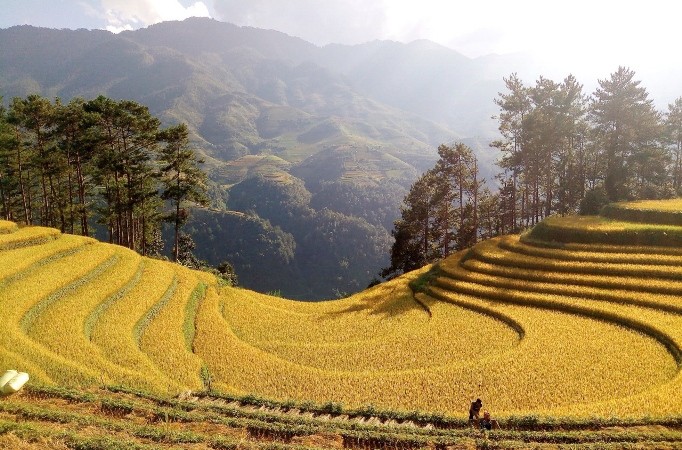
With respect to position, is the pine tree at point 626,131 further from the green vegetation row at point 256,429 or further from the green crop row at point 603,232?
the green vegetation row at point 256,429

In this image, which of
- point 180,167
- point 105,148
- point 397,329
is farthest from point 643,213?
point 105,148

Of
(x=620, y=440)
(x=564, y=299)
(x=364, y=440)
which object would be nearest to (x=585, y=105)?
(x=564, y=299)

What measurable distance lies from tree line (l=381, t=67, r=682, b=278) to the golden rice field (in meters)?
15.8

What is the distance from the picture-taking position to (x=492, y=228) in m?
69.8

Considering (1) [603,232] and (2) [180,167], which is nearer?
(1) [603,232]

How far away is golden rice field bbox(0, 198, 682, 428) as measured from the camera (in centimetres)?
1875

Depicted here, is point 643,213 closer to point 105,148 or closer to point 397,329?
point 397,329

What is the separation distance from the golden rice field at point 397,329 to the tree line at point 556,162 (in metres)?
15.8

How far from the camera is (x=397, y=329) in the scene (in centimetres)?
2816

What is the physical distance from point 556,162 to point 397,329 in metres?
45.7

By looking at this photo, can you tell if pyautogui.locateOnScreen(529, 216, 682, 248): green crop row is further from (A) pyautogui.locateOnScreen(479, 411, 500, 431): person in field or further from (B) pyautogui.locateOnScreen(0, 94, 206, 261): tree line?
(B) pyautogui.locateOnScreen(0, 94, 206, 261): tree line

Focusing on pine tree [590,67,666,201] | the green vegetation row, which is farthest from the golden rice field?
pine tree [590,67,666,201]

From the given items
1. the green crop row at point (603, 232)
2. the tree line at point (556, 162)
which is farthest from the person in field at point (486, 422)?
the tree line at point (556, 162)

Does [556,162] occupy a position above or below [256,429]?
above
